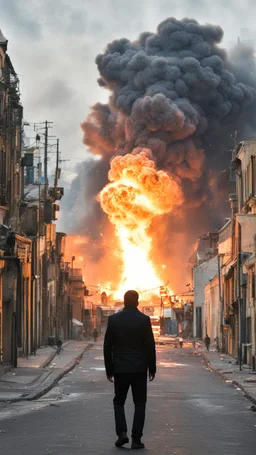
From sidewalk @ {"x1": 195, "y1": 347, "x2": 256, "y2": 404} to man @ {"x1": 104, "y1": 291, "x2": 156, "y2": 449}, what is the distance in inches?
426

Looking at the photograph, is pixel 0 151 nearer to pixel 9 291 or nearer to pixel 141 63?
pixel 9 291

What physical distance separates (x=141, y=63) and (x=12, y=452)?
3186 inches

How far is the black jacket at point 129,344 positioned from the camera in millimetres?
15320

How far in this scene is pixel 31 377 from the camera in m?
35.8

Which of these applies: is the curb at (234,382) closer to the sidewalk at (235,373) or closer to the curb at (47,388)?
the sidewalk at (235,373)

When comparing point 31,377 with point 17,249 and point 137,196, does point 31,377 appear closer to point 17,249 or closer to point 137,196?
point 17,249

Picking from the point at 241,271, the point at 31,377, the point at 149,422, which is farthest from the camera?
the point at 241,271

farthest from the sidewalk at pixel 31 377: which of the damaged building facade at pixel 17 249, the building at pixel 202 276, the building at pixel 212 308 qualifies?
the building at pixel 202 276

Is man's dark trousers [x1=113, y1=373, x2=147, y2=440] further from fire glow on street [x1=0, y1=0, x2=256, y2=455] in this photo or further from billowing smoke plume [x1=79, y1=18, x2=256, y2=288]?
billowing smoke plume [x1=79, y1=18, x2=256, y2=288]

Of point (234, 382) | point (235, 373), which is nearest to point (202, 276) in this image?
point (235, 373)

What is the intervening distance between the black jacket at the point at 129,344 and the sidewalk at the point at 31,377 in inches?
393

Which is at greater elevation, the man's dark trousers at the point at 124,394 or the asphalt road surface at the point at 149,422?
the man's dark trousers at the point at 124,394

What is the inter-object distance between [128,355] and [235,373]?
25808mm

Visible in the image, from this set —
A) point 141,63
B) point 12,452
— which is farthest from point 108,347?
point 141,63
